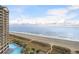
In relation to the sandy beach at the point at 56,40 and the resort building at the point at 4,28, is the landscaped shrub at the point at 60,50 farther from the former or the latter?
the resort building at the point at 4,28

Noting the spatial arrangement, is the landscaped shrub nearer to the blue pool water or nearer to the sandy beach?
the sandy beach

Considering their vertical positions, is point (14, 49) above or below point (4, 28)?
below

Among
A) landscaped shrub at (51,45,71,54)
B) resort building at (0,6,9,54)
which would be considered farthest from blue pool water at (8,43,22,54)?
landscaped shrub at (51,45,71,54)

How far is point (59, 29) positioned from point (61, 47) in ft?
0.51

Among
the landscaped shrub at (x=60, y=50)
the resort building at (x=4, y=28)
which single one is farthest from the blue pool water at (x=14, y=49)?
the landscaped shrub at (x=60, y=50)

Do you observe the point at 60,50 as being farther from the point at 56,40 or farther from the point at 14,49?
the point at 14,49

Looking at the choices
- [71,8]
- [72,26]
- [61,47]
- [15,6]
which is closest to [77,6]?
[71,8]

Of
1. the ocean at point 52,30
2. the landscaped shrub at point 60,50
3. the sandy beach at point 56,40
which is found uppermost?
the ocean at point 52,30

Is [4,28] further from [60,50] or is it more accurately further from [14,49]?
[60,50]

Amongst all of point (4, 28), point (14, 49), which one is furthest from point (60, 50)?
point (4, 28)

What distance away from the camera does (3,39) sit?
135 cm

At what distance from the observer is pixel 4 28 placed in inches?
53.0

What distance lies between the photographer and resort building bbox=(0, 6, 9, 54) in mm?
1334

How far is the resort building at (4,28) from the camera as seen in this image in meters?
1.33
